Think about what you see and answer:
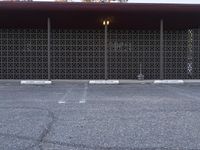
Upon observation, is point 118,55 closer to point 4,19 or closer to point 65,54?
point 65,54

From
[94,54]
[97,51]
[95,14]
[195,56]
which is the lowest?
[195,56]

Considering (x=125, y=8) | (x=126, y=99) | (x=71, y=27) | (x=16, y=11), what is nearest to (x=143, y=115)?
(x=126, y=99)

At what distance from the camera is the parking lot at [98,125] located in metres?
6.48

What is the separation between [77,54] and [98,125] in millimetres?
16099

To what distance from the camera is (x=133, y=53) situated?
79.6 feet

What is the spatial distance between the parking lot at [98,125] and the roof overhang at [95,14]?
6790mm

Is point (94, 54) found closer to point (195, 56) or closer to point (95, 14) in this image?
point (95, 14)

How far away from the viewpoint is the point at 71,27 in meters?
23.0

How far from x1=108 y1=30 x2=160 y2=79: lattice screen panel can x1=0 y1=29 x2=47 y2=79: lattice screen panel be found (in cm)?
401

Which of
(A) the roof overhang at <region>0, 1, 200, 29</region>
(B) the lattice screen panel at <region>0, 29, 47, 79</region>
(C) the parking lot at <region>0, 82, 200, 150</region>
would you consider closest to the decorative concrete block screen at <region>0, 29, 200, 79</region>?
(B) the lattice screen panel at <region>0, 29, 47, 79</region>

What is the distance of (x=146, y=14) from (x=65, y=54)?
22.1 feet

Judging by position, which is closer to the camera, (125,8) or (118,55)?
(125,8)

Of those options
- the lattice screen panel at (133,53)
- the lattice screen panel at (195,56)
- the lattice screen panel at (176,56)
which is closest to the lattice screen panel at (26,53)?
the lattice screen panel at (133,53)

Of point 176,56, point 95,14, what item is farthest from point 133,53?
point 95,14
